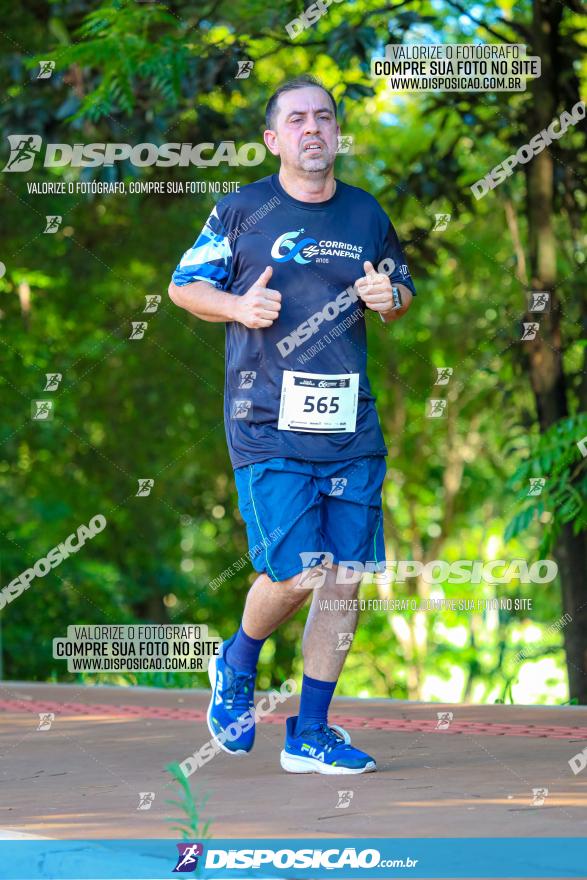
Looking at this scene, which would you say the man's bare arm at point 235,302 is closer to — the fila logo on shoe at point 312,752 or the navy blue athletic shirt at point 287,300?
the navy blue athletic shirt at point 287,300

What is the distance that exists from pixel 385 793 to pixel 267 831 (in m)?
0.69

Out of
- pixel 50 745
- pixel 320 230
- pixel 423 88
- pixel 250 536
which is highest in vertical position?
pixel 423 88

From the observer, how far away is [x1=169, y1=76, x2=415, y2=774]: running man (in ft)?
15.1

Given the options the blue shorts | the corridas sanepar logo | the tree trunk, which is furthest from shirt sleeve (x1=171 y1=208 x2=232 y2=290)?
the tree trunk

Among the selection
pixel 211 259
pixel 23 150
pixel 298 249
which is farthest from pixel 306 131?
pixel 23 150

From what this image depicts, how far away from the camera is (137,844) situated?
3.40m

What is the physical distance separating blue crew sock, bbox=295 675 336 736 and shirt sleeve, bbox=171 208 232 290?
143cm

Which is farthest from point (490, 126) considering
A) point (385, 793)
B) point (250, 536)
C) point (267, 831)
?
point (267, 831)

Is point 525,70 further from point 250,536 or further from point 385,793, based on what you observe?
point 385,793

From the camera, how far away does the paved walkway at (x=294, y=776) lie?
365 cm

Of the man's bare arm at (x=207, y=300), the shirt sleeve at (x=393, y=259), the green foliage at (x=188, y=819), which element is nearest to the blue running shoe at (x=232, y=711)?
the green foliage at (x=188, y=819)

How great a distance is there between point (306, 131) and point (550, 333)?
374cm

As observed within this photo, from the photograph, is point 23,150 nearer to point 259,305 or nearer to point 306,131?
point 306,131

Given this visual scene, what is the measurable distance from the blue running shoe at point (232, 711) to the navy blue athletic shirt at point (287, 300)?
75 cm
